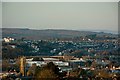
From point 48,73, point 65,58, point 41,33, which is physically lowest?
point 48,73

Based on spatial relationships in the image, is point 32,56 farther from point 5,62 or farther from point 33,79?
point 33,79

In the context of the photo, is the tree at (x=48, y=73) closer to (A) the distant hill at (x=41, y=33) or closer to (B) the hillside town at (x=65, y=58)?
(B) the hillside town at (x=65, y=58)

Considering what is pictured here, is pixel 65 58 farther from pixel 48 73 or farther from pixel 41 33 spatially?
pixel 48 73

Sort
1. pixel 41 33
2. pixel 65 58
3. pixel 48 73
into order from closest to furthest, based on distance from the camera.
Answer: pixel 48 73 → pixel 65 58 → pixel 41 33

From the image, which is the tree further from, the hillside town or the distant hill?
the distant hill

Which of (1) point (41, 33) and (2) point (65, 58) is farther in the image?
(1) point (41, 33)

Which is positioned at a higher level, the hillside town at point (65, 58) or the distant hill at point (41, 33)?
the distant hill at point (41, 33)

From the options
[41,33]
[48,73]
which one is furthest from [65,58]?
[48,73]

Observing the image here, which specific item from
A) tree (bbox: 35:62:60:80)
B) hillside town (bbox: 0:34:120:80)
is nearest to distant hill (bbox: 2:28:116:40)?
hillside town (bbox: 0:34:120:80)

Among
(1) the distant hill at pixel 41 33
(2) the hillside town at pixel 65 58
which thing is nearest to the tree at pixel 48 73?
(2) the hillside town at pixel 65 58
